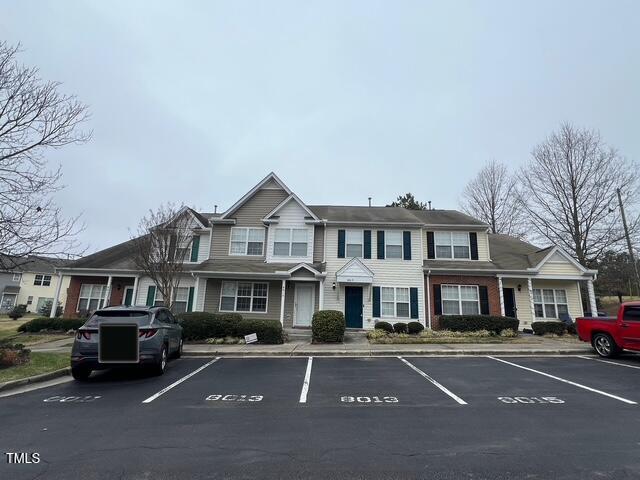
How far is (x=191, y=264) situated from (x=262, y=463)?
18.0 m

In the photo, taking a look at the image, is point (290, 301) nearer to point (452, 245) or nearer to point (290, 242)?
point (290, 242)

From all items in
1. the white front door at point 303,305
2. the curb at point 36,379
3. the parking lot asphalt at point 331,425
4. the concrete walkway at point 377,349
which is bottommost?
the curb at point 36,379

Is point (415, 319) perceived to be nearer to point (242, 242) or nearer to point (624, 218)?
point (242, 242)

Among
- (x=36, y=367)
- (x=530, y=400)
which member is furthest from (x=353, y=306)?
(x=36, y=367)

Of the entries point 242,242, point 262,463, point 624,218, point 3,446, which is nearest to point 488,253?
point 624,218

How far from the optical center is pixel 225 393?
718cm

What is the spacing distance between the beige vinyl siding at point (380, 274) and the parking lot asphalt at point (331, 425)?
31.1ft

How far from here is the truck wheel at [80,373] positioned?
8.43 metres

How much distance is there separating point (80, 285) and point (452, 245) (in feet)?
76.8

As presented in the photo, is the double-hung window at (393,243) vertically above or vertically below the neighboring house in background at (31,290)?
above

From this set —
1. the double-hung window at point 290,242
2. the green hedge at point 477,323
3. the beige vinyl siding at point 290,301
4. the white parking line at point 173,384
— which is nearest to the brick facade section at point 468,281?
the green hedge at point 477,323

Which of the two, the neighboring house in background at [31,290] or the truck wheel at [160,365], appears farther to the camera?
the neighboring house in background at [31,290]

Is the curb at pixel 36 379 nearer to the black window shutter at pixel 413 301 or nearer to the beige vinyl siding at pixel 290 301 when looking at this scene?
the beige vinyl siding at pixel 290 301

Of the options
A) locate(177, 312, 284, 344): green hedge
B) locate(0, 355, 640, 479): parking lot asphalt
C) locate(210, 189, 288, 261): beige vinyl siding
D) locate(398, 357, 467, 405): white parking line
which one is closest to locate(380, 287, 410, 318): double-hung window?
locate(177, 312, 284, 344): green hedge
